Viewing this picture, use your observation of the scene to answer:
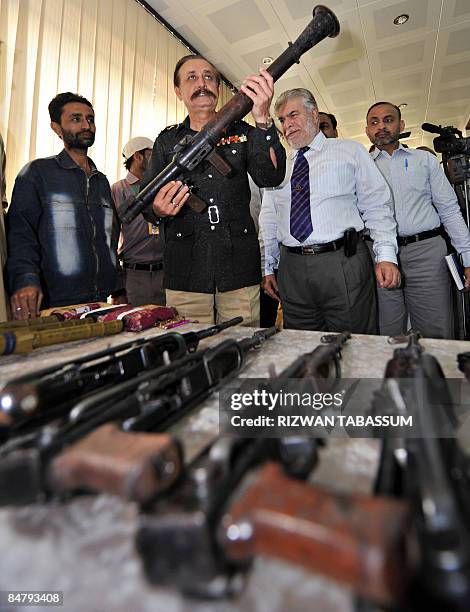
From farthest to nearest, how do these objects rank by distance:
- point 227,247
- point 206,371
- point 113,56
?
point 113,56, point 227,247, point 206,371

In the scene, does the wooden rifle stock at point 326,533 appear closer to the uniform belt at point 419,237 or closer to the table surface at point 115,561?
the table surface at point 115,561

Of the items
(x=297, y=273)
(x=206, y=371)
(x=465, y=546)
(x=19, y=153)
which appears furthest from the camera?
(x=19, y=153)

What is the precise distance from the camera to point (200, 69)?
164 cm

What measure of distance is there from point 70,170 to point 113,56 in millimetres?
1759

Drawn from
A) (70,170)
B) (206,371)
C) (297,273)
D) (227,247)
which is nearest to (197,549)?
(206,371)

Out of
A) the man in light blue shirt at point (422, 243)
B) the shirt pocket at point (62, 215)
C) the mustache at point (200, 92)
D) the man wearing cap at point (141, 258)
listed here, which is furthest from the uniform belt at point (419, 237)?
the shirt pocket at point (62, 215)

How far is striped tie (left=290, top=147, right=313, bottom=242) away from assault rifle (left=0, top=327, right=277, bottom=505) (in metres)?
1.18

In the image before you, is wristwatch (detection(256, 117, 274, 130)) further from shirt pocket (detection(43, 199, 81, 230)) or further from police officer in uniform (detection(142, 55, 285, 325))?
shirt pocket (detection(43, 199, 81, 230))

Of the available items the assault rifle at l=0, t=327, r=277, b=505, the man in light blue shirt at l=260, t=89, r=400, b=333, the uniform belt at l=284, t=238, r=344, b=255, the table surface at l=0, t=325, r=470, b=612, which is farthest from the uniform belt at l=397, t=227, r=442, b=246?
the table surface at l=0, t=325, r=470, b=612

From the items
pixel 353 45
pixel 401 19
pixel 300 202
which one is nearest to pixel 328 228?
pixel 300 202

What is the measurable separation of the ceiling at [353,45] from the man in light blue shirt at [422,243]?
206 cm

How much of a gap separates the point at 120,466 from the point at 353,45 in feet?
15.5

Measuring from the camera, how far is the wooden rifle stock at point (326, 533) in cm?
23

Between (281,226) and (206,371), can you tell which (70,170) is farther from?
(206,371)
